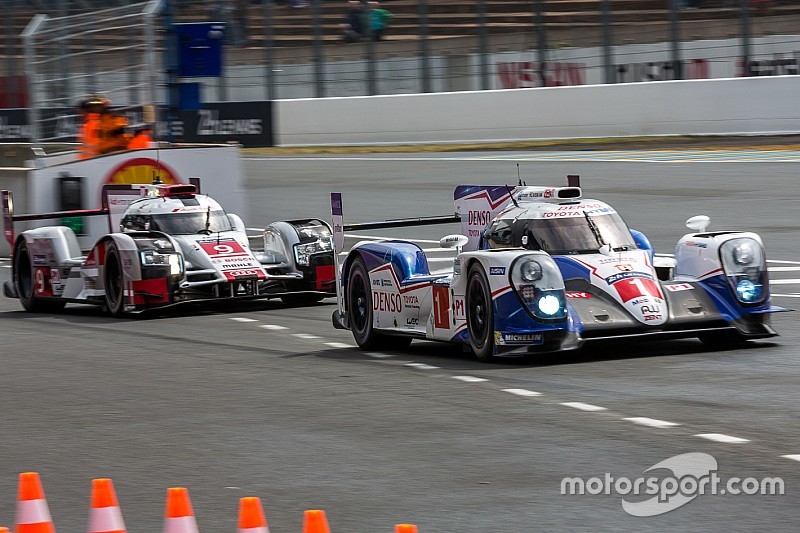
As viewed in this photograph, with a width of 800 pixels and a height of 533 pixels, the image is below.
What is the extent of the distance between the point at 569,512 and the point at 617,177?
20075 mm

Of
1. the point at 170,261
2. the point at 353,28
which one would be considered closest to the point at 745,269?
the point at 170,261

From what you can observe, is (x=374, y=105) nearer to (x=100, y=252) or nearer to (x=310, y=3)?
(x=310, y=3)

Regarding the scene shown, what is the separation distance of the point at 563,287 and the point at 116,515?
17.0 ft

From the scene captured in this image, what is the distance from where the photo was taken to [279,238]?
48.8 ft

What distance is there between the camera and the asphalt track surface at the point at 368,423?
6012mm

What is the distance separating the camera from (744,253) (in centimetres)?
1027

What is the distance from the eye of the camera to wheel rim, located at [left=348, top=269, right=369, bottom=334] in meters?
11.5

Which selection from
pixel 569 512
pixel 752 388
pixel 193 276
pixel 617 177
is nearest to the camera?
pixel 569 512

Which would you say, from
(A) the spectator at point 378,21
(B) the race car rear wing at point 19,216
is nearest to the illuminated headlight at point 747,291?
(B) the race car rear wing at point 19,216

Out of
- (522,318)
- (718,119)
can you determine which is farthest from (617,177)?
(522,318)

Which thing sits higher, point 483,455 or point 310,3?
point 310,3

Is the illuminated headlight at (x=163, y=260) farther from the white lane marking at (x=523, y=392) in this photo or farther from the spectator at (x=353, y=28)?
the spectator at (x=353, y=28)

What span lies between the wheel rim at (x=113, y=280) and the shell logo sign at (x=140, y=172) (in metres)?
4.48

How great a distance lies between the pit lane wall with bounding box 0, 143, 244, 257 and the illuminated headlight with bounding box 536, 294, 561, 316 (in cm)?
991
